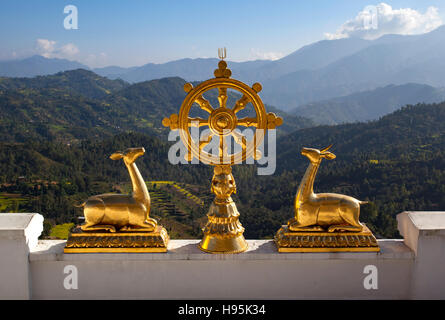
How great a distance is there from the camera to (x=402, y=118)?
220ft

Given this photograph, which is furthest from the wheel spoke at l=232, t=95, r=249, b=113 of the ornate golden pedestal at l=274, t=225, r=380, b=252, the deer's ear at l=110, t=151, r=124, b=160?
the ornate golden pedestal at l=274, t=225, r=380, b=252

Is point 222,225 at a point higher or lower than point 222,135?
lower

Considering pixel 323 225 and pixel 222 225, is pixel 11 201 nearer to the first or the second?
pixel 222 225

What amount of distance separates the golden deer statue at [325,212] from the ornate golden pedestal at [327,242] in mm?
47

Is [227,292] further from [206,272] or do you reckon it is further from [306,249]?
[306,249]

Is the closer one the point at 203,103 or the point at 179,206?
the point at 203,103

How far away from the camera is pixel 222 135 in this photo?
11.3ft

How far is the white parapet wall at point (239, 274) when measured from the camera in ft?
11.1

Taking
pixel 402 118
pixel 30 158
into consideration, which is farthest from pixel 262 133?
pixel 402 118

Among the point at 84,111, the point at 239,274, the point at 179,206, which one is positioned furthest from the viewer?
the point at 84,111

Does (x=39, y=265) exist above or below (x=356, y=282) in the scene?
above

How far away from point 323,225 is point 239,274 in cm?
89

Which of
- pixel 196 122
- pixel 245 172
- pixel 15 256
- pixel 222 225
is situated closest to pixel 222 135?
pixel 196 122
